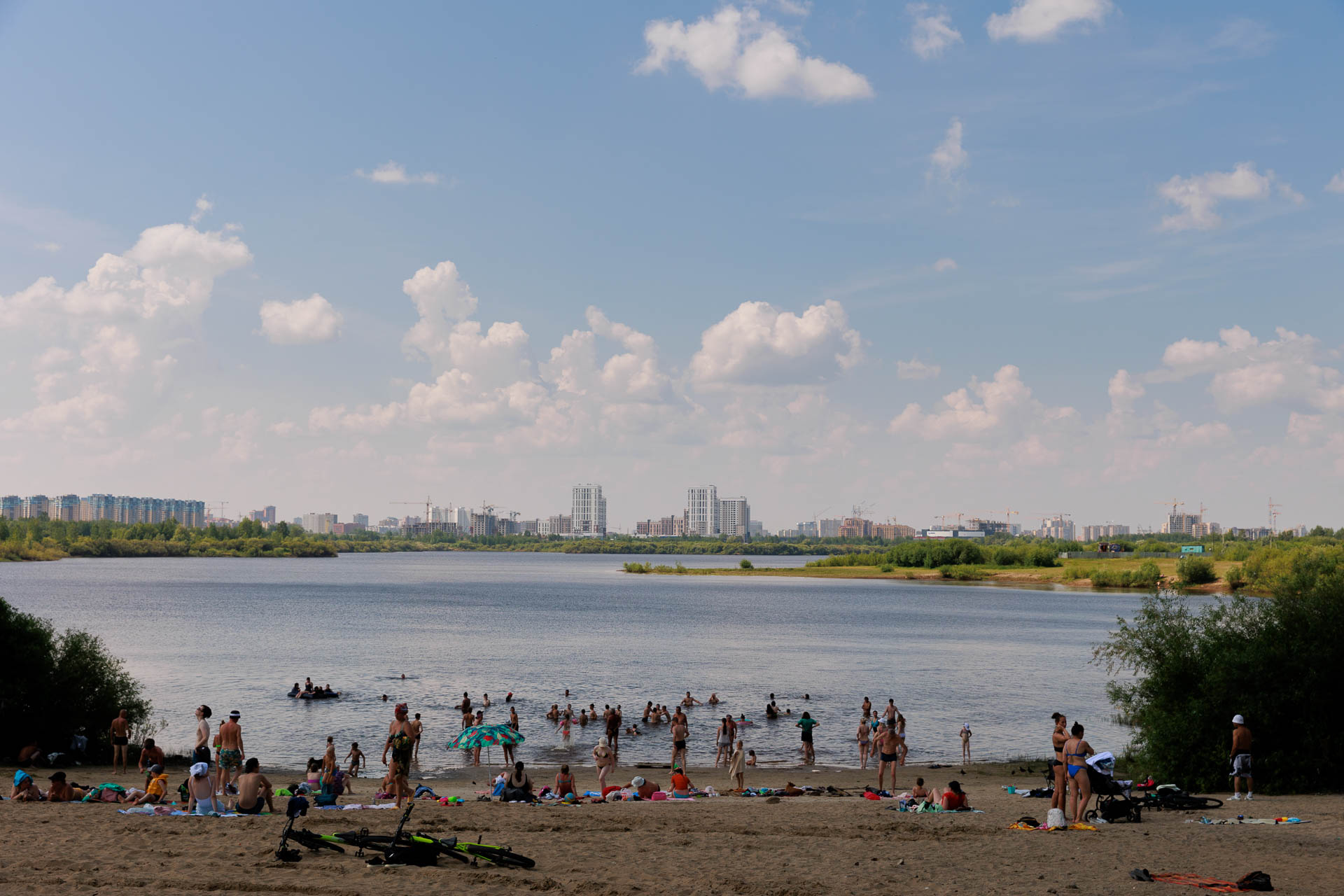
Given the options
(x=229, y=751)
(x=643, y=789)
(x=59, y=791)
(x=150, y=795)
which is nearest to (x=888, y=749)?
(x=643, y=789)

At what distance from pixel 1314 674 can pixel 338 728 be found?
105 ft

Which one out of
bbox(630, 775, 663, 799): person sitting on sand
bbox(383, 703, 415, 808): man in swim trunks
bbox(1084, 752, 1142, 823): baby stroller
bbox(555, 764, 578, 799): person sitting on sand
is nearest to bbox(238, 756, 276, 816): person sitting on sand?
bbox(383, 703, 415, 808): man in swim trunks

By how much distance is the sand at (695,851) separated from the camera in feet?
44.3

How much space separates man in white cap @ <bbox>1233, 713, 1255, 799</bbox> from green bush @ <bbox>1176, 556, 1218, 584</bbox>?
12461 cm

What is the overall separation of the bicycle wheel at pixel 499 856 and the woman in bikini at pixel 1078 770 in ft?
34.9

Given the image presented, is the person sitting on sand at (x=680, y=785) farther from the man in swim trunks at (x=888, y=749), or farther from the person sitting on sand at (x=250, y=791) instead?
the person sitting on sand at (x=250, y=791)

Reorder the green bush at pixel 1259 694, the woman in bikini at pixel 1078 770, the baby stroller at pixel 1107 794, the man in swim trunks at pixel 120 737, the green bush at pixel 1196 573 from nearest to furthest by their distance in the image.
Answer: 1. the woman in bikini at pixel 1078 770
2. the baby stroller at pixel 1107 794
3. the green bush at pixel 1259 694
4. the man in swim trunks at pixel 120 737
5. the green bush at pixel 1196 573

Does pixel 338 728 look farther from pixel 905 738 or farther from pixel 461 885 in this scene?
pixel 461 885

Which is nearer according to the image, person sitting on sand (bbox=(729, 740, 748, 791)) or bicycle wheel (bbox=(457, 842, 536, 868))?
bicycle wheel (bbox=(457, 842, 536, 868))

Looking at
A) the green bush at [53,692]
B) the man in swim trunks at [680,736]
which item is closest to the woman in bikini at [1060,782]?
the man in swim trunks at [680,736]

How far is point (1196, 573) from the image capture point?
132m

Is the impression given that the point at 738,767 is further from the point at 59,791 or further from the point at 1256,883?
the point at 59,791

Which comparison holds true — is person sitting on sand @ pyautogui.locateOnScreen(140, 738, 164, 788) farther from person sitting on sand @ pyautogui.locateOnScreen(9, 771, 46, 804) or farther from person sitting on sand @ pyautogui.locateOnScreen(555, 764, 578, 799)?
person sitting on sand @ pyautogui.locateOnScreen(555, 764, 578, 799)

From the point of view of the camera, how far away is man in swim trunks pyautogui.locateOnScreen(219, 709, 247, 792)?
69.8 feet
